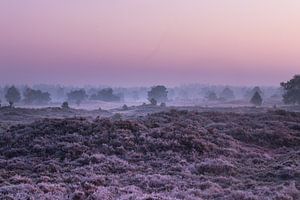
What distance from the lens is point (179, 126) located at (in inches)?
1326

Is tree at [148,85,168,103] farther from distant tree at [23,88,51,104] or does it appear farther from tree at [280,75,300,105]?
tree at [280,75,300,105]

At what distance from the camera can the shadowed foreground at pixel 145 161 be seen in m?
16.8

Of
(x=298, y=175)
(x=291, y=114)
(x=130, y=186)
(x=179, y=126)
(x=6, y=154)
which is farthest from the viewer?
(x=291, y=114)

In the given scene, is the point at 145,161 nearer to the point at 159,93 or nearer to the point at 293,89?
the point at 293,89

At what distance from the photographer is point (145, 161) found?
24156 mm

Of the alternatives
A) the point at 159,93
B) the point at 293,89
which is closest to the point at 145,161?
the point at 293,89

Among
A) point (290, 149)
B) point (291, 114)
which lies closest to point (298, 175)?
point (290, 149)

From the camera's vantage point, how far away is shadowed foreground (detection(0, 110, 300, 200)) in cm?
1678

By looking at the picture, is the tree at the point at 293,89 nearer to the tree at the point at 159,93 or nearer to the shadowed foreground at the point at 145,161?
the shadowed foreground at the point at 145,161

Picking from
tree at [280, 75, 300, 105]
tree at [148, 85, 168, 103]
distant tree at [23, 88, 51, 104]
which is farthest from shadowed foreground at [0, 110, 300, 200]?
tree at [148, 85, 168, 103]

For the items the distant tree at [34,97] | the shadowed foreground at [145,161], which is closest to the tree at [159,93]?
the distant tree at [34,97]

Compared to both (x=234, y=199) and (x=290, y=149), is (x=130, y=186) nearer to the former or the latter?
(x=234, y=199)

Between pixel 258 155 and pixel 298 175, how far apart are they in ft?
21.8

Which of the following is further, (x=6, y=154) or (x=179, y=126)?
(x=179, y=126)
